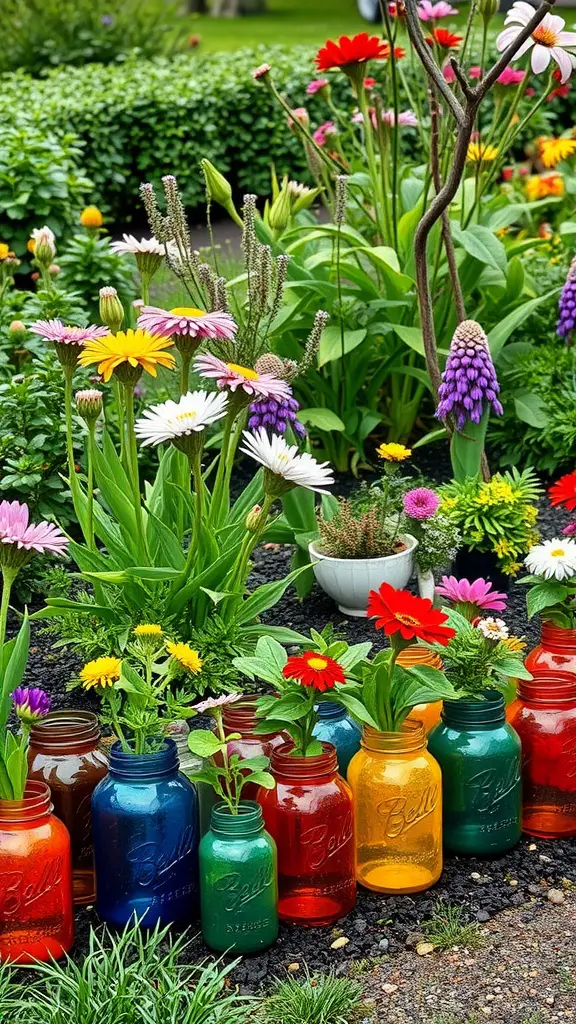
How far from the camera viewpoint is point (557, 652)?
2.92m

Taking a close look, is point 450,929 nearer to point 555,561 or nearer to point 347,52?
point 555,561

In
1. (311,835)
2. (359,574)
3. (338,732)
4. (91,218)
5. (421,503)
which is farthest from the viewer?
(91,218)

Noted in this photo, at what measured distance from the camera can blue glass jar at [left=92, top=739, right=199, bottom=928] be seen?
7.86 feet

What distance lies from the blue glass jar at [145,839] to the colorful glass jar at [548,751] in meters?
0.73

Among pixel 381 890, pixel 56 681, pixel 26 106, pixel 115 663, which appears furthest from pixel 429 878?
pixel 26 106

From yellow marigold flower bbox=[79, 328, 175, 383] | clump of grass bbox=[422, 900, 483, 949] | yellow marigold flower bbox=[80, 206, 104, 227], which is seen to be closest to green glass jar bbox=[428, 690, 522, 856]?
clump of grass bbox=[422, 900, 483, 949]

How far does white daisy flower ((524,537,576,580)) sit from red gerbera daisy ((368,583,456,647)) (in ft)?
1.74

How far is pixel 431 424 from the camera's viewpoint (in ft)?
16.9

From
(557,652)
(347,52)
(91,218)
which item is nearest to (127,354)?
(557,652)

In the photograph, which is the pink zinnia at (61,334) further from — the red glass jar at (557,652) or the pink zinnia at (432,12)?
the pink zinnia at (432,12)

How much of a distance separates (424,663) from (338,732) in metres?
0.22

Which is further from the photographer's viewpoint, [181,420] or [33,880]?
[181,420]

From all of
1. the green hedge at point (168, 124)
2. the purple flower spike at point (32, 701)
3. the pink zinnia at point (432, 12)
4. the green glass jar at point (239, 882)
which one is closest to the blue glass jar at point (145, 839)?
the green glass jar at point (239, 882)

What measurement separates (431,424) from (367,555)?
64.7 inches
